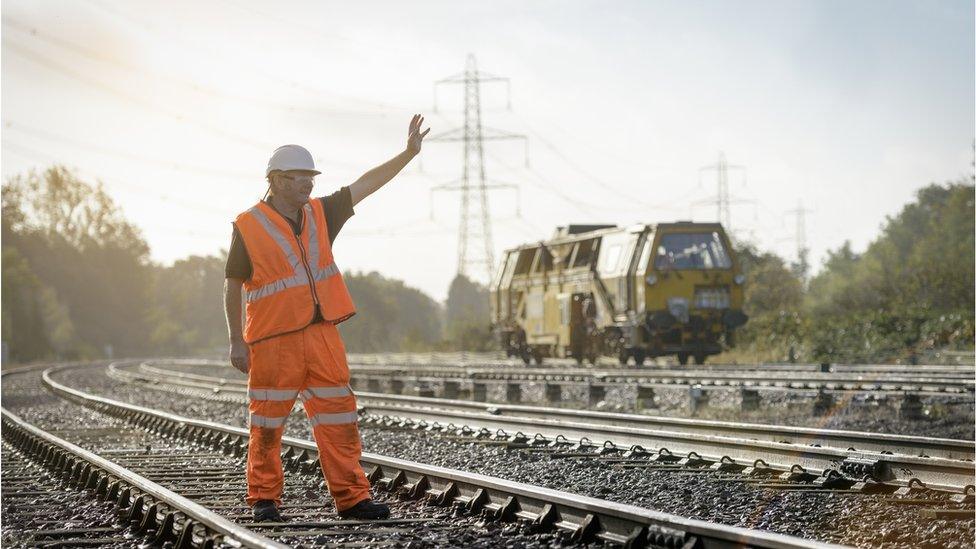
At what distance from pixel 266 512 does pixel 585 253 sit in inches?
739

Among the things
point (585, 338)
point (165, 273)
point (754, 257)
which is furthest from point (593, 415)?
point (165, 273)

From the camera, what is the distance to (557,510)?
19.3 feet

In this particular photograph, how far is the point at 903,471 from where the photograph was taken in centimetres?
704

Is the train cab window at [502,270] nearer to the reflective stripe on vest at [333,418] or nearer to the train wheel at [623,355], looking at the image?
the train wheel at [623,355]

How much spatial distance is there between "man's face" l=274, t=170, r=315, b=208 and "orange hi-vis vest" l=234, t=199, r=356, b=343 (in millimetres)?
103

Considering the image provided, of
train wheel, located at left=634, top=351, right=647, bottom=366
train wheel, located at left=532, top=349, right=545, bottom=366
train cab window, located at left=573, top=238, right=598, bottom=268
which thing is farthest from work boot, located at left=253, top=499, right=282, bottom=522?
train wheel, located at left=532, top=349, right=545, bottom=366

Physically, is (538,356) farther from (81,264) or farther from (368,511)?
(81,264)

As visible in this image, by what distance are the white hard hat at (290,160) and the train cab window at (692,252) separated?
16586 mm

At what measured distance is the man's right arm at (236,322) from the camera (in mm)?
6238

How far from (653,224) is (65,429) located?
12.0 m

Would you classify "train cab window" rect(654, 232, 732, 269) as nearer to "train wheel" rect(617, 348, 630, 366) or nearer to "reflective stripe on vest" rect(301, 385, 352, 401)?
"train wheel" rect(617, 348, 630, 366)

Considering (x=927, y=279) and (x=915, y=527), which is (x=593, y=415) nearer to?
(x=915, y=527)

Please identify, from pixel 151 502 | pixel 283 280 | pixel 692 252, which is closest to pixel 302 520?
pixel 151 502

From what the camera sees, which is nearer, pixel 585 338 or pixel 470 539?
pixel 470 539
